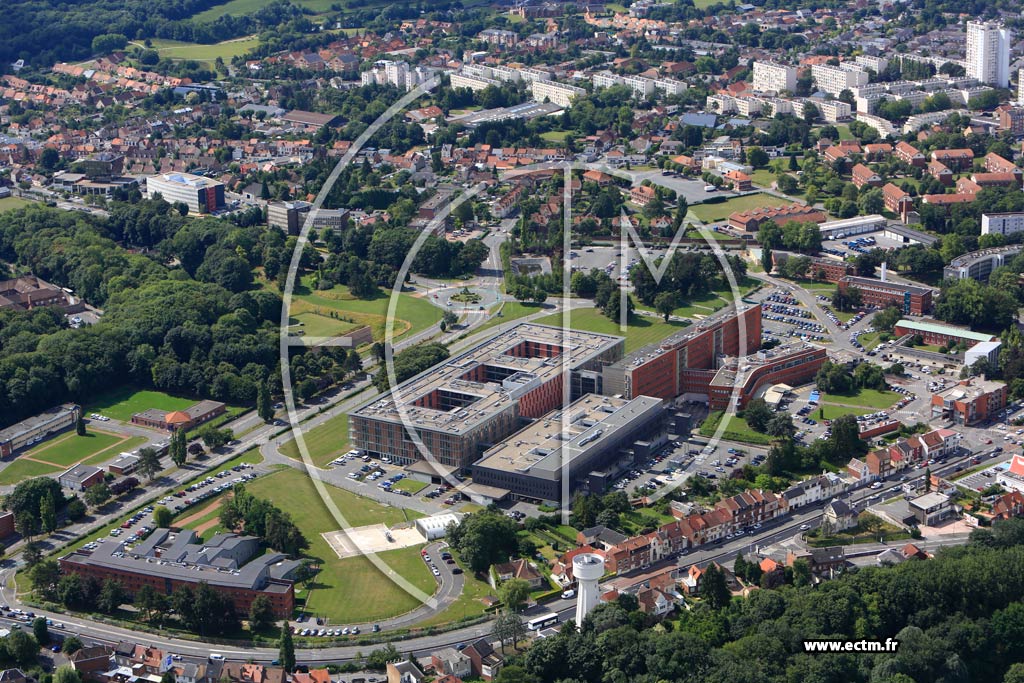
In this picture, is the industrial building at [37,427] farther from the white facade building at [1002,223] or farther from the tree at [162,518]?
the white facade building at [1002,223]

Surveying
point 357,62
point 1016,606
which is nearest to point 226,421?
point 1016,606

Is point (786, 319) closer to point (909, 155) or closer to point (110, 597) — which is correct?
point (909, 155)

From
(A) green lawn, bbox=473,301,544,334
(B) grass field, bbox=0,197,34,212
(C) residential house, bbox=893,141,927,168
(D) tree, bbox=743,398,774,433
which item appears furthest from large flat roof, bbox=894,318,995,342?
(B) grass field, bbox=0,197,34,212

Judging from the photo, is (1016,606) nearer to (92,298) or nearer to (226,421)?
(226,421)

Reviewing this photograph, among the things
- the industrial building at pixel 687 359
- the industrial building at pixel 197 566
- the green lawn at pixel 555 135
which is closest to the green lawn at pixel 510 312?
the industrial building at pixel 687 359

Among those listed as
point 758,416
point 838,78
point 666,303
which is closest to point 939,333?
point 666,303
